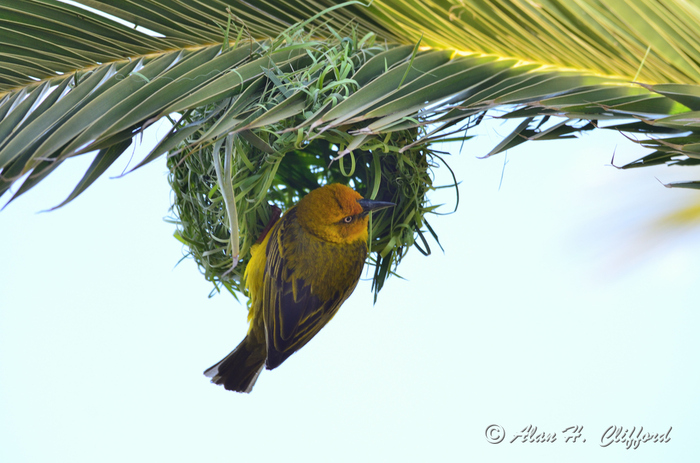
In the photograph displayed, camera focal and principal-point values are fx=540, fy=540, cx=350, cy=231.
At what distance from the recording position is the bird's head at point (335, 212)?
2.53ft

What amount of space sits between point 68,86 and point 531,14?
1.99 ft

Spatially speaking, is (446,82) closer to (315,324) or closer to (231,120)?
(231,120)

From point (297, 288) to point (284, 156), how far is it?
21 cm

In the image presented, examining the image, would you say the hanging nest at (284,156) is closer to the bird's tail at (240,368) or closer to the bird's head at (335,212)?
the bird's head at (335,212)

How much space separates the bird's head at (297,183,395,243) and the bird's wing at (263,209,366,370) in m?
0.02

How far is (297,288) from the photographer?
0.77m

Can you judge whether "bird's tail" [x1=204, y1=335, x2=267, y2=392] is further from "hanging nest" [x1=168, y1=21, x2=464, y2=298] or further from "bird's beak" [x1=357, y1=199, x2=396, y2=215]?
"bird's beak" [x1=357, y1=199, x2=396, y2=215]

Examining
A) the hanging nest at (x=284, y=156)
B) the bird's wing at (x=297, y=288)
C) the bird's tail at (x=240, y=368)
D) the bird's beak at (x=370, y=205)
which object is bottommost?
the bird's tail at (x=240, y=368)

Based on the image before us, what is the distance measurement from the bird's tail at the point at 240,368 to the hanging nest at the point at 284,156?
0.13 meters

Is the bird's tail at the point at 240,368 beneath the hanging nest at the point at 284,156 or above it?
beneath

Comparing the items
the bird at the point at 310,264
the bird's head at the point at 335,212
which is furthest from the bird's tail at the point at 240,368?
the bird's head at the point at 335,212

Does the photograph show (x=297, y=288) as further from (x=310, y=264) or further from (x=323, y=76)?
(x=323, y=76)

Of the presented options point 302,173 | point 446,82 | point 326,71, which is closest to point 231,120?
point 326,71

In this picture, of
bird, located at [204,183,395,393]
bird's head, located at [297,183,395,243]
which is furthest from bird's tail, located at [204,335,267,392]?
bird's head, located at [297,183,395,243]
